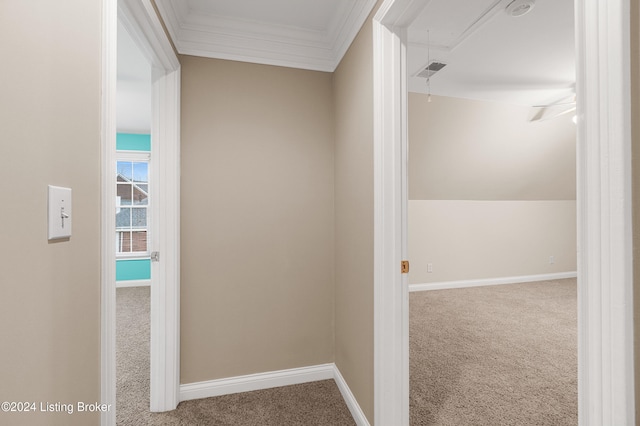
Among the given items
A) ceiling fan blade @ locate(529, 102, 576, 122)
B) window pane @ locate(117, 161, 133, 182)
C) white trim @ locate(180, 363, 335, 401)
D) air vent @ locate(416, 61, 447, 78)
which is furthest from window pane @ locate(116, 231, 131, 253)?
ceiling fan blade @ locate(529, 102, 576, 122)

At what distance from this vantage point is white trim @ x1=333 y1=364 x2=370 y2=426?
160 cm

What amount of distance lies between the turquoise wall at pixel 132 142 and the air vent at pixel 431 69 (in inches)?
177

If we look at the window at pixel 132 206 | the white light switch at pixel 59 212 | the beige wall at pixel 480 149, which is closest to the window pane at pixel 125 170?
the window at pixel 132 206

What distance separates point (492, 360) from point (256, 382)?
1931 mm

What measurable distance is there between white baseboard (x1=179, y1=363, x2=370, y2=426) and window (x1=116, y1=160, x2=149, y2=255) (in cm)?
379

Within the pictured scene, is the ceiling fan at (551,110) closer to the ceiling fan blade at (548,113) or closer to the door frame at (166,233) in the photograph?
the ceiling fan blade at (548,113)

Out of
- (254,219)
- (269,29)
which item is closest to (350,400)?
(254,219)

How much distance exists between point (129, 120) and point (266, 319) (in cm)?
394

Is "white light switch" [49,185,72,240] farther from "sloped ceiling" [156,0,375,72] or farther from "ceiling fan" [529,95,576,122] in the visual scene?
"ceiling fan" [529,95,576,122]

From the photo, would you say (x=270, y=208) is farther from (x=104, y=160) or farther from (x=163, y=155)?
(x=104, y=160)

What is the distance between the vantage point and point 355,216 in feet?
5.74

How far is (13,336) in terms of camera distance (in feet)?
1.90

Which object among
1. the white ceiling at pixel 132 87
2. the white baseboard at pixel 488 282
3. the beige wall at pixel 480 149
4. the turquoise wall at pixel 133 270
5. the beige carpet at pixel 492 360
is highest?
the white ceiling at pixel 132 87

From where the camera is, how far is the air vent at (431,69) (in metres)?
2.56
